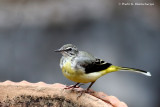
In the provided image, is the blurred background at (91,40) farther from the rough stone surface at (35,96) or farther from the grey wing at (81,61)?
the rough stone surface at (35,96)

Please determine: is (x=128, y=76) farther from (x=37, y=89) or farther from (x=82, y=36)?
(x=37, y=89)

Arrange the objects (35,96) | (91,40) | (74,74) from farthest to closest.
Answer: (91,40)
(74,74)
(35,96)

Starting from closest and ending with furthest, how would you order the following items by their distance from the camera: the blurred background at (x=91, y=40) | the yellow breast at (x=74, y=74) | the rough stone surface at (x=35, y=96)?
1. the rough stone surface at (x=35, y=96)
2. the yellow breast at (x=74, y=74)
3. the blurred background at (x=91, y=40)

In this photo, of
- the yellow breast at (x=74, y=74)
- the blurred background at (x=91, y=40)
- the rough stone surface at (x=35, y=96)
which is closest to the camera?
the rough stone surface at (x=35, y=96)

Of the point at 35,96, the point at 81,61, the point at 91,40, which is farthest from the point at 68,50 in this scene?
the point at 91,40

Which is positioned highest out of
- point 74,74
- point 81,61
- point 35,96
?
point 81,61

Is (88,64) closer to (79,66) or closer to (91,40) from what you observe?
(79,66)

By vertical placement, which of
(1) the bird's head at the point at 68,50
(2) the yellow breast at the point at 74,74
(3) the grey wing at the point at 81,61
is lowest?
(2) the yellow breast at the point at 74,74

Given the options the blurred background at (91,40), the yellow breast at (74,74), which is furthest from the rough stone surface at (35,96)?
the blurred background at (91,40)
